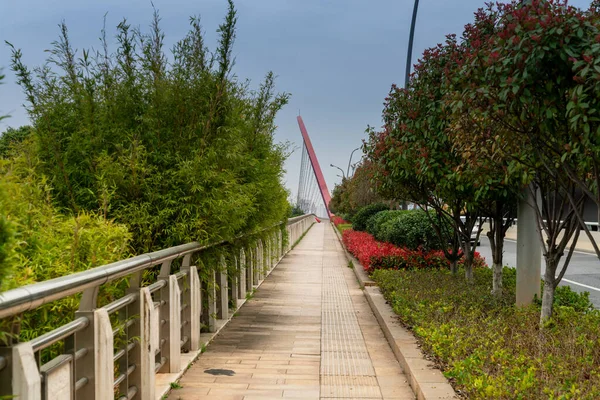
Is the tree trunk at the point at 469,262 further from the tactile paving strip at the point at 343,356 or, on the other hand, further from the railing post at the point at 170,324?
the railing post at the point at 170,324

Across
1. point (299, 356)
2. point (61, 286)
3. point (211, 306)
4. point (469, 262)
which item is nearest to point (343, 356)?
point (299, 356)

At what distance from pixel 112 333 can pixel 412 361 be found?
2.75 metres

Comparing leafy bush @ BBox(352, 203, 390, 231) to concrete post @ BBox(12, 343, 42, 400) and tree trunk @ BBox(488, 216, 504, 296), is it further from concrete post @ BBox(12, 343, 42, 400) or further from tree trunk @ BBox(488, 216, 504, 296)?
concrete post @ BBox(12, 343, 42, 400)

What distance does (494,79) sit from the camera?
4844 mm

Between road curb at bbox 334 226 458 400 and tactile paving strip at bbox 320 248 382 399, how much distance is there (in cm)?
28

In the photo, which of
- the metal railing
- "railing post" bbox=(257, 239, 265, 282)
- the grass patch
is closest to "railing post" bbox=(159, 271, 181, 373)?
the metal railing

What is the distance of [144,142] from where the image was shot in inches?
216

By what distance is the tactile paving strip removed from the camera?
461 centimetres

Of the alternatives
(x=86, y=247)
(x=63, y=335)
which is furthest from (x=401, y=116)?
(x=63, y=335)

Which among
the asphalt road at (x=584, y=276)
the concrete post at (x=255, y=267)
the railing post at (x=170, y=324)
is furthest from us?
the asphalt road at (x=584, y=276)

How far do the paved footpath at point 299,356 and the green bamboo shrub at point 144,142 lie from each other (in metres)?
1.22

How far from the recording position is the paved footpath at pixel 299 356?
15.0ft

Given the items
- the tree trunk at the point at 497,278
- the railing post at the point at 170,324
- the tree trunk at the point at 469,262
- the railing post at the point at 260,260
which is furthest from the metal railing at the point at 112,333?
the railing post at the point at 260,260

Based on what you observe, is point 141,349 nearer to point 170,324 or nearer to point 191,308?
point 170,324
